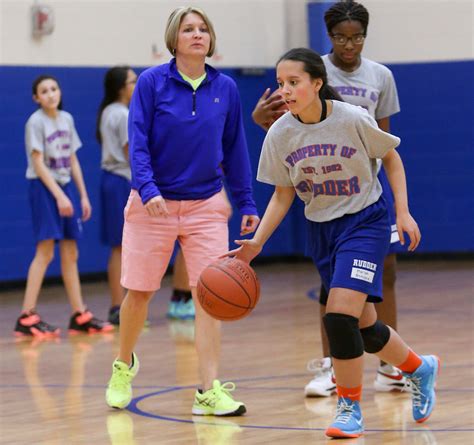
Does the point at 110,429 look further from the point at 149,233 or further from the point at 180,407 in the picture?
the point at 149,233

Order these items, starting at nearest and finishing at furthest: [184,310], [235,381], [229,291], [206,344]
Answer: [229,291] < [206,344] < [235,381] < [184,310]

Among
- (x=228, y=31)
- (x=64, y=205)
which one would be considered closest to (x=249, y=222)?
(x=64, y=205)

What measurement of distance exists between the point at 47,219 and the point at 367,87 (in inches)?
124

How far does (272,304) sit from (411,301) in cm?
108

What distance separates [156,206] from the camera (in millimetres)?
4820

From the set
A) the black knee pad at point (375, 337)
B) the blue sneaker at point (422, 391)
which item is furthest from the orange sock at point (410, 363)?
the black knee pad at point (375, 337)

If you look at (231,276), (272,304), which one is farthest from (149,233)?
(272,304)

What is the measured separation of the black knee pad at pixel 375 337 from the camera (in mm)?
4613

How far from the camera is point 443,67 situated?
1197cm

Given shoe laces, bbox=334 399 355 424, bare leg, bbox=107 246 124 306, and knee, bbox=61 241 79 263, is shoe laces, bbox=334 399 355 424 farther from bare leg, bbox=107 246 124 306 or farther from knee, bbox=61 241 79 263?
bare leg, bbox=107 246 124 306

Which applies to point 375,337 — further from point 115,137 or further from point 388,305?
point 115,137

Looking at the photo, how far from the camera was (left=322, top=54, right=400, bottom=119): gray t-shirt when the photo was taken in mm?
5410

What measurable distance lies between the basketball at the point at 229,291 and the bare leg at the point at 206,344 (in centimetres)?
Answer: 44

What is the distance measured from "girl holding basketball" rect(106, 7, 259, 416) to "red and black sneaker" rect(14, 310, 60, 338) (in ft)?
8.97
